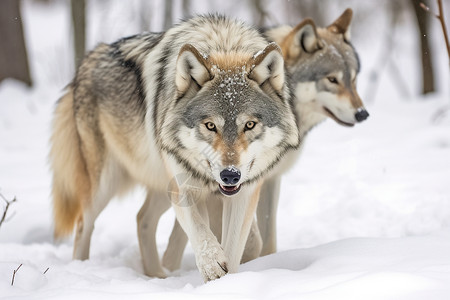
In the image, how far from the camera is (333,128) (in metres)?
8.62

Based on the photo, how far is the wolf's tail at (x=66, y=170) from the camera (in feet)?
14.1

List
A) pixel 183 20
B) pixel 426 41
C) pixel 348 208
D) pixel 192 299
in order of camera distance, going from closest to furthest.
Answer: pixel 192 299 < pixel 183 20 < pixel 348 208 < pixel 426 41

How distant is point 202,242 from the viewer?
301 cm

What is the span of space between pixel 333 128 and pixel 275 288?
21.0 feet

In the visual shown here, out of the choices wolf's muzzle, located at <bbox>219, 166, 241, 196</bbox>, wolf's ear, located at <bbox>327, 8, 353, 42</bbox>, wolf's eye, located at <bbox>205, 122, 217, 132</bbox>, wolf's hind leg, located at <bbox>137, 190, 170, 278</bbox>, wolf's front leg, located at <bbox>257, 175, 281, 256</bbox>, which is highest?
wolf's ear, located at <bbox>327, 8, 353, 42</bbox>

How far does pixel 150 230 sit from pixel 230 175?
179 cm

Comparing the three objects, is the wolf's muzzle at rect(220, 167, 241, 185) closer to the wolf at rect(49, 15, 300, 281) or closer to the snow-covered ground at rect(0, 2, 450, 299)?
the wolf at rect(49, 15, 300, 281)

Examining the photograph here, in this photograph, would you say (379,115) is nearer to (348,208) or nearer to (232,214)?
(348,208)

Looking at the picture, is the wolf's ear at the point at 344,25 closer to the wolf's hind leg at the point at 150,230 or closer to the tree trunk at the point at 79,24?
the wolf's hind leg at the point at 150,230

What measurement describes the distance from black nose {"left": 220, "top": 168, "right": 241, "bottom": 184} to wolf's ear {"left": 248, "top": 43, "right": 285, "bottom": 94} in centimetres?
57

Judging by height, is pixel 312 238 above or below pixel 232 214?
below

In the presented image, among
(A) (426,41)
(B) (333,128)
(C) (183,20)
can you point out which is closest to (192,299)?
(C) (183,20)

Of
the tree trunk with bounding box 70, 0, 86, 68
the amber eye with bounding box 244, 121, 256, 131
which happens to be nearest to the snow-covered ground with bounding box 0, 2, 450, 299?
the amber eye with bounding box 244, 121, 256, 131

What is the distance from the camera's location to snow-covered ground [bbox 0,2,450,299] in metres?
2.45
